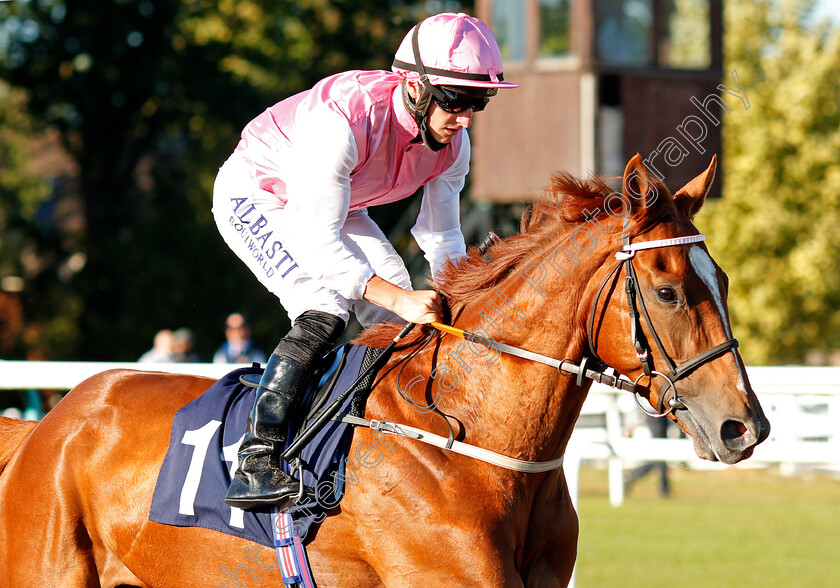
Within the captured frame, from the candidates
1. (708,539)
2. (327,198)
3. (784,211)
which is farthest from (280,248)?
(784,211)

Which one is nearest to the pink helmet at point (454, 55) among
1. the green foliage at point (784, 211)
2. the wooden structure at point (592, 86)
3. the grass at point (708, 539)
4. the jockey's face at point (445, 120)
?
the jockey's face at point (445, 120)

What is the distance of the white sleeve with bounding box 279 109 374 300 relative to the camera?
3039mm

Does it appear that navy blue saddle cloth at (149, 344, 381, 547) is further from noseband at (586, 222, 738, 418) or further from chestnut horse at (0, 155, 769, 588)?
noseband at (586, 222, 738, 418)

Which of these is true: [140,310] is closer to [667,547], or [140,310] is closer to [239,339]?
[239,339]

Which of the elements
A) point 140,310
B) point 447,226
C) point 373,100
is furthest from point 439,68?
point 140,310

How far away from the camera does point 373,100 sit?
3.18m

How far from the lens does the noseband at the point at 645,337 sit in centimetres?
264

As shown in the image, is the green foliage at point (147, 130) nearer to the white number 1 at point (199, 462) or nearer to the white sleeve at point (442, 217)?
the white sleeve at point (442, 217)

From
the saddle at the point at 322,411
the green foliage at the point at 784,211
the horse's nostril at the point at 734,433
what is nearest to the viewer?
the horse's nostril at the point at 734,433

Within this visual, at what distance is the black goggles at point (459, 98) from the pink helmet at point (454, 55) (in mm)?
36

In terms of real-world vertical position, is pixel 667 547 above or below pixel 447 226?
below

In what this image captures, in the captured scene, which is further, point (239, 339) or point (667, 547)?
point (239, 339)

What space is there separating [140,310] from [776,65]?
16.1 meters

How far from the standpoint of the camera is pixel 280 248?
3.38 metres
